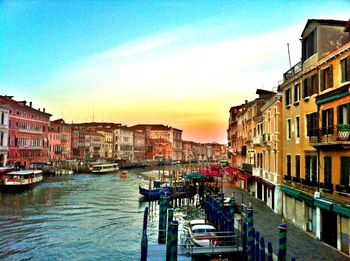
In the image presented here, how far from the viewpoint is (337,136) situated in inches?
592

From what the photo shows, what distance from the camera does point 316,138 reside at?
17.3 meters

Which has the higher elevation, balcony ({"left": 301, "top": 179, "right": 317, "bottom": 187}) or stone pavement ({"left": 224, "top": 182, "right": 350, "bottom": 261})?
balcony ({"left": 301, "top": 179, "right": 317, "bottom": 187})

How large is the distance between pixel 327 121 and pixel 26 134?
59.6 m

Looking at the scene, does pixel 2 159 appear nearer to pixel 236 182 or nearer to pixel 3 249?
pixel 236 182

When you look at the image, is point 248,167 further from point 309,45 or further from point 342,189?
point 342,189

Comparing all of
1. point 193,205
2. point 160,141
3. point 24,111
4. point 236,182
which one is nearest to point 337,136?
point 193,205

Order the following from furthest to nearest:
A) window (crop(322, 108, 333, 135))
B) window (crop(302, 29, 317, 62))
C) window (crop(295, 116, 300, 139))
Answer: window (crop(295, 116, 300, 139)) → window (crop(302, 29, 317, 62)) → window (crop(322, 108, 333, 135))

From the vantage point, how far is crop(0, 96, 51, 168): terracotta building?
60209 mm

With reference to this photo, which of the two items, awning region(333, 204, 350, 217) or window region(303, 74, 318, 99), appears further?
window region(303, 74, 318, 99)

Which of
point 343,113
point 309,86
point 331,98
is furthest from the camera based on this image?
point 309,86

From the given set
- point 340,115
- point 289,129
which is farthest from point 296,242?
point 289,129

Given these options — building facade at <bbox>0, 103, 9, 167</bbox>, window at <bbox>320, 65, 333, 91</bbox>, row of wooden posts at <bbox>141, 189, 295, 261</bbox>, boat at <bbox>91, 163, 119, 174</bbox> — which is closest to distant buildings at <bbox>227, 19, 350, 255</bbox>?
window at <bbox>320, 65, 333, 91</bbox>

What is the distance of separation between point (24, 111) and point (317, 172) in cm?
5812

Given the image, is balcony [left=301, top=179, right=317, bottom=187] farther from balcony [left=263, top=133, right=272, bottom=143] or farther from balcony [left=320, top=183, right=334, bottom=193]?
balcony [left=263, top=133, right=272, bottom=143]
